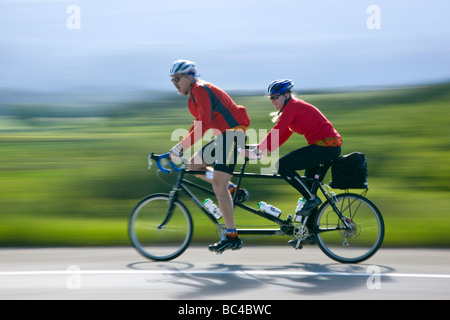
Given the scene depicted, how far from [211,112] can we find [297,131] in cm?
87

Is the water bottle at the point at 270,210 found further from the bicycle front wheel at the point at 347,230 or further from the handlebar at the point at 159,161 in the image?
the handlebar at the point at 159,161

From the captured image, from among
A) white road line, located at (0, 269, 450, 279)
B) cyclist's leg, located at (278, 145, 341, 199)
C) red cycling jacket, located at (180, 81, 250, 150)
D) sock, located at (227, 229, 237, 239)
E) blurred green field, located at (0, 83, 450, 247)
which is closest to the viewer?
white road line, located at (0, 269, 450, 279)

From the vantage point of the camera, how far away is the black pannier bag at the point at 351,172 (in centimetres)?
590

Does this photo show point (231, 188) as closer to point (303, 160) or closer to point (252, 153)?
point (252, 153)

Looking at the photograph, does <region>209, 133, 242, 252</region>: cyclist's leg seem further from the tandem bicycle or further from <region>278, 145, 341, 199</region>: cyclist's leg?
<region>278, 145, 341, 199</region>: cyclist's leg

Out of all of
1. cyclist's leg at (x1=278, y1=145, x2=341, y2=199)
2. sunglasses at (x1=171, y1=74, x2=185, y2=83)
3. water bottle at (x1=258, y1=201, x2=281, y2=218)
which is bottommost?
water bottle at (x1=258, y1=201, x2=281, y2=218)

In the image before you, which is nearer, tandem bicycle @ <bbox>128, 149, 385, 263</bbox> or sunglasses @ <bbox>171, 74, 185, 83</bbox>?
sunglasses @ <bbox>171, 74, 185, 83</bbox>

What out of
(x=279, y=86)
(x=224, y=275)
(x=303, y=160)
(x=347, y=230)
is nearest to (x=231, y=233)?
(x=224, y=275)

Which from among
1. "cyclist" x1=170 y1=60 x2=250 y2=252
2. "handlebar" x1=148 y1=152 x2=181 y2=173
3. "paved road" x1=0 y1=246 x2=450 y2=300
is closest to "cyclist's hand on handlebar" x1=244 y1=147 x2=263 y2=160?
"cyclist" x1=170 y1=60 x2=250 y2=252

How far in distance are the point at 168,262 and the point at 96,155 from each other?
7.90 m

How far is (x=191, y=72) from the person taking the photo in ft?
19.1

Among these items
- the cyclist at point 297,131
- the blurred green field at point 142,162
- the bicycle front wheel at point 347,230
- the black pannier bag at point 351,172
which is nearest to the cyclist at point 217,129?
the cyclist at point 297,131

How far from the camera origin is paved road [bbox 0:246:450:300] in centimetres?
494

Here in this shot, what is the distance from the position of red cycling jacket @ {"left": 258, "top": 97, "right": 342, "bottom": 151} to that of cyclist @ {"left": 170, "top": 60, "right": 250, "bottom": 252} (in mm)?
341
